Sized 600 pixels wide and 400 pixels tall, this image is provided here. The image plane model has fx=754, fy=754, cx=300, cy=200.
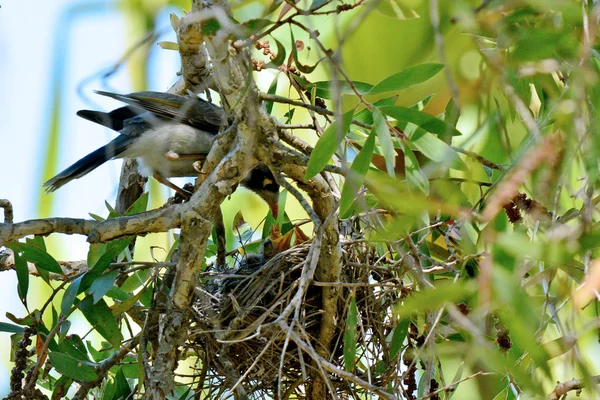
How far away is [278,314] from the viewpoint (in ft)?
10.4

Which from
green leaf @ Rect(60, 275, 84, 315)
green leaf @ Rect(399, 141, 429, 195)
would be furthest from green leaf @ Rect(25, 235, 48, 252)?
green leaf @ Rect(399, 141, 429, 195)

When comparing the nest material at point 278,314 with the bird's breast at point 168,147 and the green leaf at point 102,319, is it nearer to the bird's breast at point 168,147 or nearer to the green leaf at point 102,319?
the green leaf at point 102,319

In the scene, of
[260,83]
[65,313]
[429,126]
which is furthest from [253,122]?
[260,83]

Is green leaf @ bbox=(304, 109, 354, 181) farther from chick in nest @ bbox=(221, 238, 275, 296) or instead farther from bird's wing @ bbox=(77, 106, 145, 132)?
bird's wing @ bbox=(77, 106, 145, 132)

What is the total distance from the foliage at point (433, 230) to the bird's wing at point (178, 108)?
1.42 ft

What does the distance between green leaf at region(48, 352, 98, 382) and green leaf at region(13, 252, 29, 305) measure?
266mm

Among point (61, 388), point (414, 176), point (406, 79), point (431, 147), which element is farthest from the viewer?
point (61, 388)

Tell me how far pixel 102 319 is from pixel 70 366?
218 mm

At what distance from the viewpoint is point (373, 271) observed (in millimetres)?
3367

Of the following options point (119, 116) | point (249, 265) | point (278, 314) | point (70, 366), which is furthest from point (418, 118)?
point (119, 116)

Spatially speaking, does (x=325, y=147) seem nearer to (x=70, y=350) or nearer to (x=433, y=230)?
(x=433, y=230)

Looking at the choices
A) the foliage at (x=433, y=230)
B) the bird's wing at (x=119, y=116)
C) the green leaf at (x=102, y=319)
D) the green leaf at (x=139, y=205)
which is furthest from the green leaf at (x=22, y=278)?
the bird's wing at (x=119, y=116)

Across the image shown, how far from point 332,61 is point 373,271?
1.96 m

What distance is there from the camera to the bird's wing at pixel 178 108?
4012 mm
